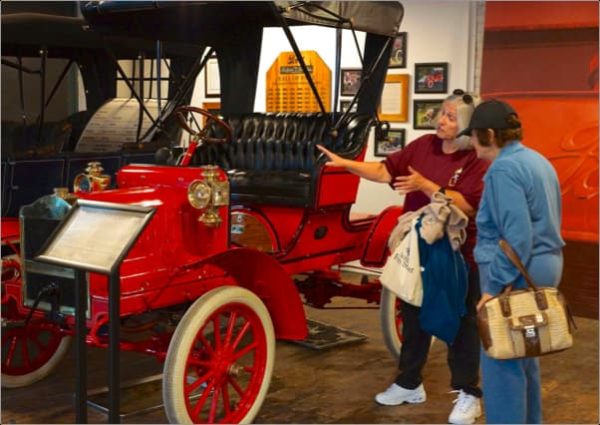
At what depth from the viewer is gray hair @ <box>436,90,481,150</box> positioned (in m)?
3.41

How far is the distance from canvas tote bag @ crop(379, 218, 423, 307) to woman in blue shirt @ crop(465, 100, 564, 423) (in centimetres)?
72

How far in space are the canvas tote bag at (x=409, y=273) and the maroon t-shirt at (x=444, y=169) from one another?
0.21m

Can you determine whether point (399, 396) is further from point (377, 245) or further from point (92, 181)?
point (92, 181)

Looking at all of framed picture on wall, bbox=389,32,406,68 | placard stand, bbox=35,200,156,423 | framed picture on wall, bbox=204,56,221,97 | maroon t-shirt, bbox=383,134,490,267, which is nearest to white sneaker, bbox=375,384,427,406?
maroon t-shirt, bbox=383,134,490,267

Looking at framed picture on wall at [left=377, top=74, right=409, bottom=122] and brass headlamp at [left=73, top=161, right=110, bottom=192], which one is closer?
brass headlamp at [left=73, top=161, right=110, bottom=192]

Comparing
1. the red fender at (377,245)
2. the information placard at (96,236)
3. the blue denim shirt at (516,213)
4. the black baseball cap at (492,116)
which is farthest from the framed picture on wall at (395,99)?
the information placard at (96,236)

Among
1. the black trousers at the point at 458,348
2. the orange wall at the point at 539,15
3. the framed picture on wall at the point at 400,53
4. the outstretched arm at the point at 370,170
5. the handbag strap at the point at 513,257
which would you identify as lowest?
the black trousers at the point at 458,348

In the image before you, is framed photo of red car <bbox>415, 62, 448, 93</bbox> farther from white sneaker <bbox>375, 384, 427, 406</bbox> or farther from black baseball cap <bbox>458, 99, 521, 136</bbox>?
black baseball cap <bbox>458, 99, 521, 136</bbox>

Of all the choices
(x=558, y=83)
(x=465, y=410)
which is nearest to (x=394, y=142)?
(x=558, y=83)

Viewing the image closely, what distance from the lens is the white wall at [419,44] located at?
624 centimetres

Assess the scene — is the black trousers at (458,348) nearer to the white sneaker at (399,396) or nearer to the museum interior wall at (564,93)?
the white sneaker at (399,396)

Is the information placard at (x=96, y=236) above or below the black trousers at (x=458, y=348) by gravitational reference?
above

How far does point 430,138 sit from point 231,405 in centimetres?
152

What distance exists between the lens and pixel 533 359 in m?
2.86
